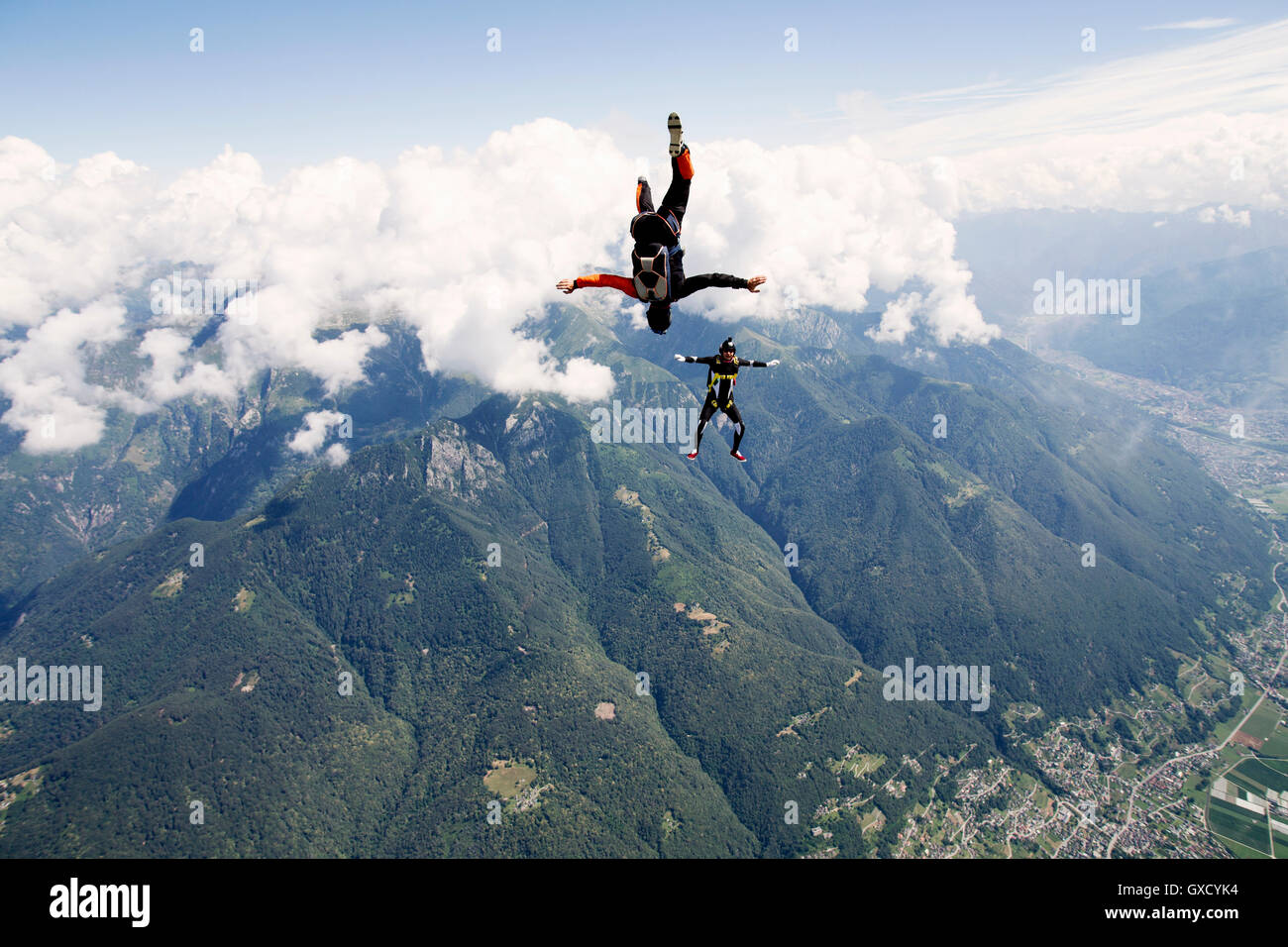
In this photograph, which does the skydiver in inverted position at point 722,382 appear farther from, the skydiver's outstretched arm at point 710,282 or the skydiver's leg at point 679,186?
the skydiver's leg at point 679,186

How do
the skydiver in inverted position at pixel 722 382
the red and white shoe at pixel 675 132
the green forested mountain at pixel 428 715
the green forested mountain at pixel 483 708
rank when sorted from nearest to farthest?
1. the red and white shoe at pixel 675 132
2. the skydiver in inverted position at pixel 722 382
3. the green forested mountain at pixel 428 715
4. the green forested mountain at pixel 483 708

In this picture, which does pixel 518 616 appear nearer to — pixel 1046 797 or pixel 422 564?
pixel 422 564

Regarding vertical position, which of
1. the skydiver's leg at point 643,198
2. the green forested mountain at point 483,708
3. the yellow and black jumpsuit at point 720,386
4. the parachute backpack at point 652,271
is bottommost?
the green forested mountain at point 483,708

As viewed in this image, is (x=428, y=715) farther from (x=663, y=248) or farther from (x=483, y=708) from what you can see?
(x=663, y=248)

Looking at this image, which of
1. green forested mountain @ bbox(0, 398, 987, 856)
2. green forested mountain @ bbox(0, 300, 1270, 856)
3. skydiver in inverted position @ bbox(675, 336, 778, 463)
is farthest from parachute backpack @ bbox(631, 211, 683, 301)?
green forested mountain @ bbox(0, 300, 1270, 856)

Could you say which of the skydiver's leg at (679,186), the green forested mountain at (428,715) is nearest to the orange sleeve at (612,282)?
the skydiver's leg at (679,186)

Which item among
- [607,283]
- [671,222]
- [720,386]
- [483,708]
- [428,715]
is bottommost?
[428,715]

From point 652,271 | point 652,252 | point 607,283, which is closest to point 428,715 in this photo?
point 607,283

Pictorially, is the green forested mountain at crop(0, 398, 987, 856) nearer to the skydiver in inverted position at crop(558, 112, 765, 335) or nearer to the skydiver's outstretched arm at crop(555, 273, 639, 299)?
the skydiver's outstretched arm at crop(555, 273, 639, 299)
